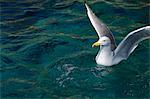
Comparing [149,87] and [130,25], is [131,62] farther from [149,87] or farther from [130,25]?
[130,25]

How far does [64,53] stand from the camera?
1068 cm

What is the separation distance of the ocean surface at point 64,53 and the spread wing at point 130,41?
0.26 m

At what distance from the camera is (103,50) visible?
1002 centimetres

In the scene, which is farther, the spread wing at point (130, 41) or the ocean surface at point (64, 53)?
the spread wing at point (130, 41)

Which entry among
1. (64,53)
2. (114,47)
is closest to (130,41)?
(114,47)

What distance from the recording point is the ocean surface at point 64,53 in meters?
9.28

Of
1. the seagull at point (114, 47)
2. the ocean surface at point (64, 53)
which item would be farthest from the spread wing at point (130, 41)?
the ocean surface at point (64, 53)

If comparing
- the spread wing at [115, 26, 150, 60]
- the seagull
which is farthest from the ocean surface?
the spread wing at [115, 26, 150, 60]

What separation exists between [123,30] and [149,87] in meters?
2.63

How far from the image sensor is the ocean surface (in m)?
9.28

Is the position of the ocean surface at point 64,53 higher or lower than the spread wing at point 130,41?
lower

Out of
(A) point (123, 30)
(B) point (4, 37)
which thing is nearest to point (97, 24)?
(A) point (123, 30)

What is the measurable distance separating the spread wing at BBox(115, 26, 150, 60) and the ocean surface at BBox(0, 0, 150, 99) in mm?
261

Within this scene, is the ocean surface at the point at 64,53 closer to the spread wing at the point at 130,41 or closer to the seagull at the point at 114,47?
the seagull at the point at 114,47
